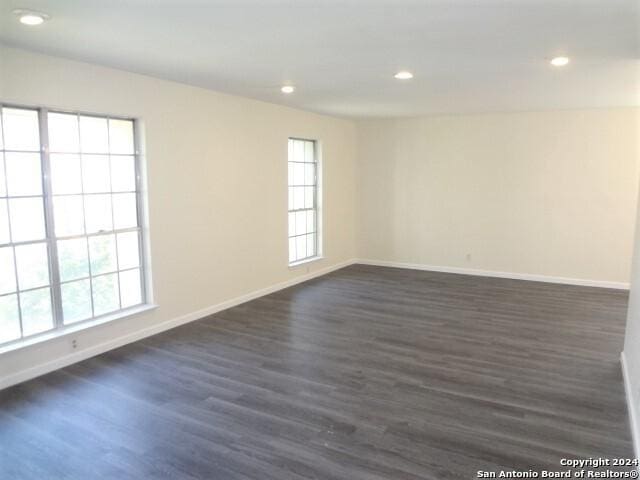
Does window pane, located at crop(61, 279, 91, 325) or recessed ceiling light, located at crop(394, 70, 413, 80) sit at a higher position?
recessed ceiling light, located at crop(394, 70, 413, 80)

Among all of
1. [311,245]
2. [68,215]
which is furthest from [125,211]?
[311,245]

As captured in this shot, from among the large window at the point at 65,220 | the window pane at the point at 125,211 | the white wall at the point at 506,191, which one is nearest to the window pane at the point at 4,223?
the large window at the point at 65,220

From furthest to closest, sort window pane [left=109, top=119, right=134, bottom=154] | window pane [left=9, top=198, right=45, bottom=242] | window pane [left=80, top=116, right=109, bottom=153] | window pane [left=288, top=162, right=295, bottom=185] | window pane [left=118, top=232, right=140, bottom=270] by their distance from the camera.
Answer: window pane [left=288, top=162, right=295, bottom=185], window pane [left=118, top=232, right=140, bottom=270], window pane [left=109, top=119, right=134, bottom=154], window pane [left=80, top=116, right=109, bottom=153], window pane [left=9, top=198, right=45, bottom=242]

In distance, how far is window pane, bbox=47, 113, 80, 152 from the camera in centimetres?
376

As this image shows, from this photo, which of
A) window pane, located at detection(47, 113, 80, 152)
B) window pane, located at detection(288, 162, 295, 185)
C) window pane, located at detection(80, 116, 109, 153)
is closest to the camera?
window pane, located at detection(47, 113, 80, 152)

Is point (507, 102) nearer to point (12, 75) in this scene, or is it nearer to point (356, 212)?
point (356, 212)

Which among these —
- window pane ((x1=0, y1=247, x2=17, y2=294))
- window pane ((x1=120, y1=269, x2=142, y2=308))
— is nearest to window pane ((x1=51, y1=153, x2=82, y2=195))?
window pane ((x1=0, y1=247, x2=17, y2=294))

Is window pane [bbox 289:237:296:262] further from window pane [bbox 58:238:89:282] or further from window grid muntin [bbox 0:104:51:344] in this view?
window grid muntin [bbox 0:104:51:344]

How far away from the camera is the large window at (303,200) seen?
689 centimetres

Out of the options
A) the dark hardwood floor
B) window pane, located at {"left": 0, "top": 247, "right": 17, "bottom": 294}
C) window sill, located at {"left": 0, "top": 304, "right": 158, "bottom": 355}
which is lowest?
the dark hardwood floor

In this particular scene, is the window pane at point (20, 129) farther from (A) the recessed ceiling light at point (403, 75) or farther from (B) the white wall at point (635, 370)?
(B) the white wall at point (635, 370)

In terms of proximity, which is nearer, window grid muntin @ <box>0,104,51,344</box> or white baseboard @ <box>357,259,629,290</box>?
window grid muntin @ <box>0,104,51,344</box>

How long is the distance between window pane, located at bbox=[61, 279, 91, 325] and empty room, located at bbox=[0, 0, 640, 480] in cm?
2

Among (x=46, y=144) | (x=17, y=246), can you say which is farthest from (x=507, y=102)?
(x=17, y=246)
